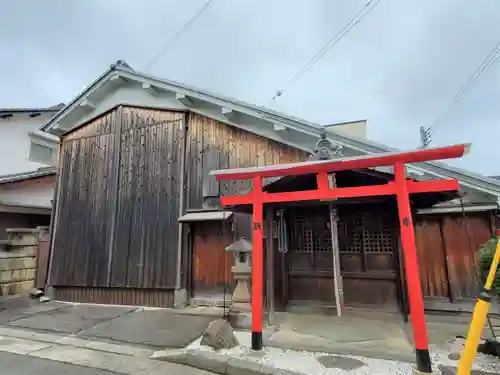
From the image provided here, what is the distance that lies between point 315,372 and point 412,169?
15.8 feet

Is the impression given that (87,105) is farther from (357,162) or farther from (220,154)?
(357,162)

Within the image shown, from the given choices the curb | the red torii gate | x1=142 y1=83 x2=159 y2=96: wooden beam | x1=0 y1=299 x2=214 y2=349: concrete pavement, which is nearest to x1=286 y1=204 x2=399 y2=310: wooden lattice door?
the red torii gate

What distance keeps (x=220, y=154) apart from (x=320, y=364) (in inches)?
243

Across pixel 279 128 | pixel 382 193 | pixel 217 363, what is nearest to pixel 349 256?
pixel 382 193

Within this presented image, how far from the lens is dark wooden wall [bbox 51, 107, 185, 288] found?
29.9 feet

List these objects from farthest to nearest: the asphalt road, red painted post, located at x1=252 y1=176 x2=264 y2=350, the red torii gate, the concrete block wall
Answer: the concrete block wall, red painted post, located at x1=252 y1=176 x2=264 y2=350, the asphalt road, the red torii gate

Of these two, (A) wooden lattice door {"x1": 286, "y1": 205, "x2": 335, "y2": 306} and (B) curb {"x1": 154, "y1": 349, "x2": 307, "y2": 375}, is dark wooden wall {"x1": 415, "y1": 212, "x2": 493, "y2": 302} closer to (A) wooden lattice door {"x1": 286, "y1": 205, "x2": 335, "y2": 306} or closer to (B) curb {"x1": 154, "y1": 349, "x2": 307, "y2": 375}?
(A) wooden lattice door {"x1": 286, "y1": 205, "x2": 335, "y2": 306}

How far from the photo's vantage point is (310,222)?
7.48 metres

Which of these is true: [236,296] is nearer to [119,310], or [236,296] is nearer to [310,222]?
[310,222]

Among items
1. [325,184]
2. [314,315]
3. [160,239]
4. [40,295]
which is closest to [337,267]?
[314,315]

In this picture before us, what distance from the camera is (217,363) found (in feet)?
15.3

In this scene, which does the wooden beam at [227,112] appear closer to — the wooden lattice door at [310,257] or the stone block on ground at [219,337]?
the wooden lattice door at [310,257]

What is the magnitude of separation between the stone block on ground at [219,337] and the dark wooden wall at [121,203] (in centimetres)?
361

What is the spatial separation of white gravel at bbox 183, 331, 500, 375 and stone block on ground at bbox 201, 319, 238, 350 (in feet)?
0.34
